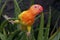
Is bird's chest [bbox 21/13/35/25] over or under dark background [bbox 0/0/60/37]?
over

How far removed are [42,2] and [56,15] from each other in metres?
0.16

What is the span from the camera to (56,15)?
5.71 ft

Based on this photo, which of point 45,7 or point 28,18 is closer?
point 28,18

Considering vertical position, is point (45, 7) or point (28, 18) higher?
point (28, 18)

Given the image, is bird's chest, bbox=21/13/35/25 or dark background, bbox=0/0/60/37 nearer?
bird's chest, bbox=21/13/35/25

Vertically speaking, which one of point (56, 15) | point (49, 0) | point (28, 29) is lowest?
point (56, 15)

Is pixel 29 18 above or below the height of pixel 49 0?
above

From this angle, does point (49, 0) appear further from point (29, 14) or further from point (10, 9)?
point (29, 14)

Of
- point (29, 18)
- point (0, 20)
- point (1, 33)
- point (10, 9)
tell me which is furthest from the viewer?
point (10, 9)

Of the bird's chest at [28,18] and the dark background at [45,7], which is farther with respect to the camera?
the dark background at [45,7]

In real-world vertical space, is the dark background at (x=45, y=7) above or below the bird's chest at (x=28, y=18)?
below

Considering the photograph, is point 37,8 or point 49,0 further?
point 49,0

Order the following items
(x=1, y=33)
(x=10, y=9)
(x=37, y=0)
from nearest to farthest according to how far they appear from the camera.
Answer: (x=1, y=33) < (x=10, y=9) < (x=37, y=0)

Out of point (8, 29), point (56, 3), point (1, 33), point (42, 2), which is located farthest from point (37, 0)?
point (1, 33)
